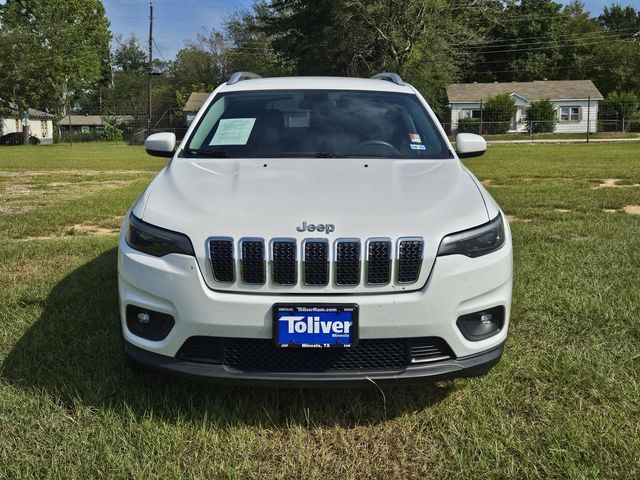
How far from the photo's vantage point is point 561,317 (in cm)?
373

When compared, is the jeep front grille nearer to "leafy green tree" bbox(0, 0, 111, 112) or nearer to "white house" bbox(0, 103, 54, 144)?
"leafy green tree" bbox(0, 0, 111, 112)

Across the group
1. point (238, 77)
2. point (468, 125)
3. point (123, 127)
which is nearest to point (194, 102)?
point (123, 127)

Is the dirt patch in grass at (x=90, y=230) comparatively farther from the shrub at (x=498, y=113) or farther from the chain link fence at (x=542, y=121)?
the shrub at (x=498, y=113)

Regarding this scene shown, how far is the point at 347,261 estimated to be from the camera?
2273 millimetres

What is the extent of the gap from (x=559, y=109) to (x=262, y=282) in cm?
5149

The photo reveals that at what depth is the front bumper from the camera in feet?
7.59

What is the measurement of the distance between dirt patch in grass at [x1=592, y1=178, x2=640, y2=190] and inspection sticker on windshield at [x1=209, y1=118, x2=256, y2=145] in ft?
27.2

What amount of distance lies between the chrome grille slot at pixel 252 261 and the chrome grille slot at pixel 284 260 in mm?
48

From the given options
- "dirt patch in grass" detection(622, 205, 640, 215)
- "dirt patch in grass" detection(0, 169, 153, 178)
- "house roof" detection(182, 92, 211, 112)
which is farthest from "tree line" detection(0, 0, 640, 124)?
"dirt patch in grass" detection(622, 205, 640, 215)

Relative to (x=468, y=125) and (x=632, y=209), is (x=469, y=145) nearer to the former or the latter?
(x=632, y=209)

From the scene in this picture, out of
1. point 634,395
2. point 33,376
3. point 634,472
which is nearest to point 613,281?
point 634,395

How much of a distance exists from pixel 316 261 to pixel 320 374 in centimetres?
47

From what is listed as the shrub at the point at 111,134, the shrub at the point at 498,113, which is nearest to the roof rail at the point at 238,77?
the shrub at the point at 498,113

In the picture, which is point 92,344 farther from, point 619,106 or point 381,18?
point 619,106
